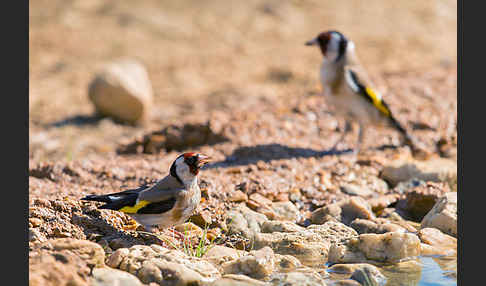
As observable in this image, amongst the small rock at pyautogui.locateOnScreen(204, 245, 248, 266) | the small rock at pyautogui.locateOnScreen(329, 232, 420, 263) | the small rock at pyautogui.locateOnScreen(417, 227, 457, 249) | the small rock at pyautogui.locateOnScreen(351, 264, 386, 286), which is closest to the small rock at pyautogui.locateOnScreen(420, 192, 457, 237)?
the small rock at pyautogui.locateOnScreen(417, 227, 457, 249)

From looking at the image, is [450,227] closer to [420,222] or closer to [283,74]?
[420,222]

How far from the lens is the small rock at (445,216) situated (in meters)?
6.02

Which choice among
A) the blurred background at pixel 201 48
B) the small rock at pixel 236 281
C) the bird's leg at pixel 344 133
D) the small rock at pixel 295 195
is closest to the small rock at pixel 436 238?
the small rock at pixel 295 195

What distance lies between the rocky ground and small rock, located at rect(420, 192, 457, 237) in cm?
2

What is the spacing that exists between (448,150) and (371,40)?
6612 mm

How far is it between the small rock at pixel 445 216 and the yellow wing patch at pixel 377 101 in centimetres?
207

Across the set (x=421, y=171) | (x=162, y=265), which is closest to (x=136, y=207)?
(x=162, y=265)

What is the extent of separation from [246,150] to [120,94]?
363 cm

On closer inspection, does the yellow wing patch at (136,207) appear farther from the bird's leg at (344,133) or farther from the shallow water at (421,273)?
the bird's leg at (344,133)

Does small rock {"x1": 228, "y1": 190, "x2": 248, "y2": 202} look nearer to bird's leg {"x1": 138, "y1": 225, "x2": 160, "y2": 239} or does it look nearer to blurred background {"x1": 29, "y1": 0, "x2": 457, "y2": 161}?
bird's leg {"x1": 138, "y1": 225, "x2": 160, "y2": 239}

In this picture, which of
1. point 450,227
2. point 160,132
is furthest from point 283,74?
point 450,227

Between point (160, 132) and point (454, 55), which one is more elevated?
point (454, 55)

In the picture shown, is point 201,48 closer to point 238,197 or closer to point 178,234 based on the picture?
point 238,197

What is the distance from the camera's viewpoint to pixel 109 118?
1099 cm
